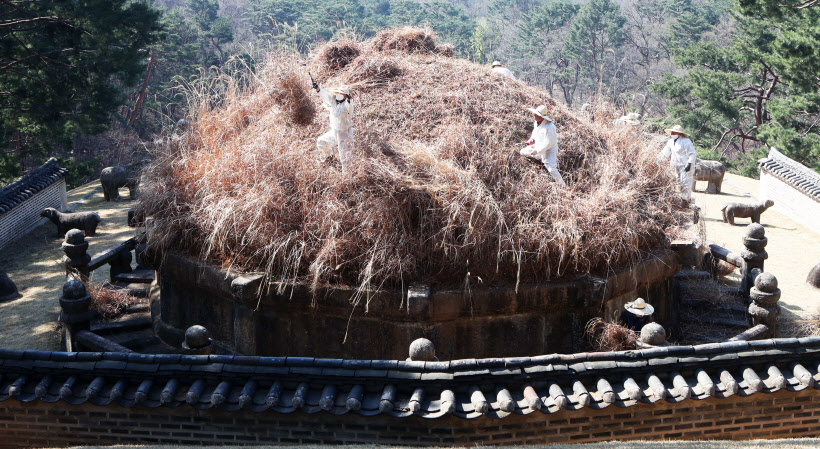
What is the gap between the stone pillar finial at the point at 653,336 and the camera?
5.90 metres

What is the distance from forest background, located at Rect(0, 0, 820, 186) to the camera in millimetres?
13945

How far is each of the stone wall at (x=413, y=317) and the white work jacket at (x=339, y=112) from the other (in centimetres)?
181

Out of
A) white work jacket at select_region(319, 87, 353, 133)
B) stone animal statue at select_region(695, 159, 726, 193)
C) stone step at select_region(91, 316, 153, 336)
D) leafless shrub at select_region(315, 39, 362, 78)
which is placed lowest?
stone animal statue at select_region(695, 159, 726, 193)

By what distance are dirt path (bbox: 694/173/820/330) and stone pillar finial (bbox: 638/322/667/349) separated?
→ 11.1ft

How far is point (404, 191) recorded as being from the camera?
6848mm

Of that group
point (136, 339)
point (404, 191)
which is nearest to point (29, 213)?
point (136, 339)

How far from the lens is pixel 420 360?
5.54m

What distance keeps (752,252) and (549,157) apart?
2976mm

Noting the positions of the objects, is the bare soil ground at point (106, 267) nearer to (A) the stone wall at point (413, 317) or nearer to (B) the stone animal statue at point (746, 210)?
(B) the stone animal statue at point (746, 210)

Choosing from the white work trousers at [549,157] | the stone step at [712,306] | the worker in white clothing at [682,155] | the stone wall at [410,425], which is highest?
the white work trousers at [549,157]

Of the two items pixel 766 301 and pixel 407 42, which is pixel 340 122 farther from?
pixel 766 301

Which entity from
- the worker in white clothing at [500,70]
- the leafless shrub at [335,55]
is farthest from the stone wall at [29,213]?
the worker in white clothing at [500,70]

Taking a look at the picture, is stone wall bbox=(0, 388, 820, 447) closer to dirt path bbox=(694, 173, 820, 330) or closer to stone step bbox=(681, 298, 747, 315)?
stone step bbox=(681, 298, 747, 315)

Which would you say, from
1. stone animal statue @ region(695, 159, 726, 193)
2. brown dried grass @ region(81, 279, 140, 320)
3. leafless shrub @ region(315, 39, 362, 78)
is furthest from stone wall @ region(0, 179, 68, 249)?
stone animal statue @ region(695, 159, 726, 193)
